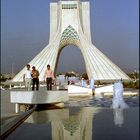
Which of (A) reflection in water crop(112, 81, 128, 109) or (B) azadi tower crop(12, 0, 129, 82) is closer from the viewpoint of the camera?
(A) reflection in water crop(112, 81, 128, 109)

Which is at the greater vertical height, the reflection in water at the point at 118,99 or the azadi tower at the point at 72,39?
the azadi tower at the point at 72,39

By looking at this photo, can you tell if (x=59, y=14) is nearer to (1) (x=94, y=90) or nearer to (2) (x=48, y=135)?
(1) (x=94, y=90)

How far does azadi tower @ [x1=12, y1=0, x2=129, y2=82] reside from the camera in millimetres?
35781

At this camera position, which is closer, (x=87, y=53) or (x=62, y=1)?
(x=87, y=53)

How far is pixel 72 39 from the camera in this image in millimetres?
41719

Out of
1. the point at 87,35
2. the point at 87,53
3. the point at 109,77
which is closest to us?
the point at 109,77

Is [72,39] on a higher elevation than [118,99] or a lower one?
higher

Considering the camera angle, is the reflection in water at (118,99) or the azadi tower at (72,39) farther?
the azadi tower at (72,39)

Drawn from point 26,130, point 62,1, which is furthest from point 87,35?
point 26,130

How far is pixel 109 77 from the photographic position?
3447cm

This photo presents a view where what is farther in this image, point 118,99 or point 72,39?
point 72,39

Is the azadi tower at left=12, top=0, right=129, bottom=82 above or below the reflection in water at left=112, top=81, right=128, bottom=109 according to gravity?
above

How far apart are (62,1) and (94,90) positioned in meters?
26.2

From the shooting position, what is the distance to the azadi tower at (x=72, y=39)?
3578 centimetres
